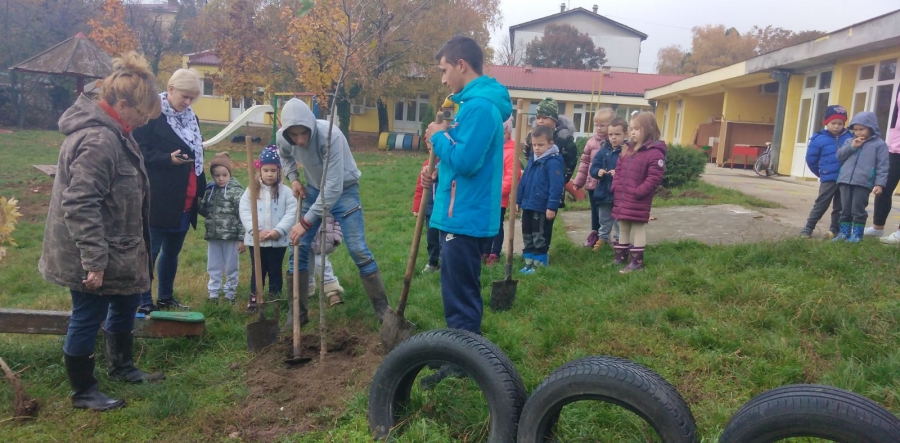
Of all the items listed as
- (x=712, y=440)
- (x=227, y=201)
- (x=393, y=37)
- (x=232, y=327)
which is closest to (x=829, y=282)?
(x=712, y=440)

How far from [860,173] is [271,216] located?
5576 millimetres

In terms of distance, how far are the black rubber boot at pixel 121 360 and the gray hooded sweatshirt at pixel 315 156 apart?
1407 mm

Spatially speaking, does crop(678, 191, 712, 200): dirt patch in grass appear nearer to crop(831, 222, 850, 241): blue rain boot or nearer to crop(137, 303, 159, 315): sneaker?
crop(831, 222, 850, 241): blue rain boot

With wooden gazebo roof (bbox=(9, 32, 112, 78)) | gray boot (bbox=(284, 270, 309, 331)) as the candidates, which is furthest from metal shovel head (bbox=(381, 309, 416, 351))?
wooden gazebo roof (bbox=(9, 32, 112, 78))

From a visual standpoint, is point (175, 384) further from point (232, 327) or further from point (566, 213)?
point (566, 213)

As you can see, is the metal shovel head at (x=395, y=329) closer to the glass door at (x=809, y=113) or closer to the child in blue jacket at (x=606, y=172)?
the child in blue jacket at (x=606, y=172)

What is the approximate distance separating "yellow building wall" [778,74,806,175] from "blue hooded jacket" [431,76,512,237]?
15.8 m

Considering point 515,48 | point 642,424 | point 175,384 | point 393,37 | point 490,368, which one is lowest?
point 175,384

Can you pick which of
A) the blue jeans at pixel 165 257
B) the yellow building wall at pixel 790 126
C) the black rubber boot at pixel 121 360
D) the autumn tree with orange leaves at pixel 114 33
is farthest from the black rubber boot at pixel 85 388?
the autumn tree with orange leaves at pixel 114 33

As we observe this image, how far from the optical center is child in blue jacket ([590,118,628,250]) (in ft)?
21.2

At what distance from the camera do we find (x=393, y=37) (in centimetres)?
2517

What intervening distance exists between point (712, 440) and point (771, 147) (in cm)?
1639

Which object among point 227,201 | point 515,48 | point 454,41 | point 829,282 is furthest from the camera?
point 515,48

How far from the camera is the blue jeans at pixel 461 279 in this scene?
346cm
